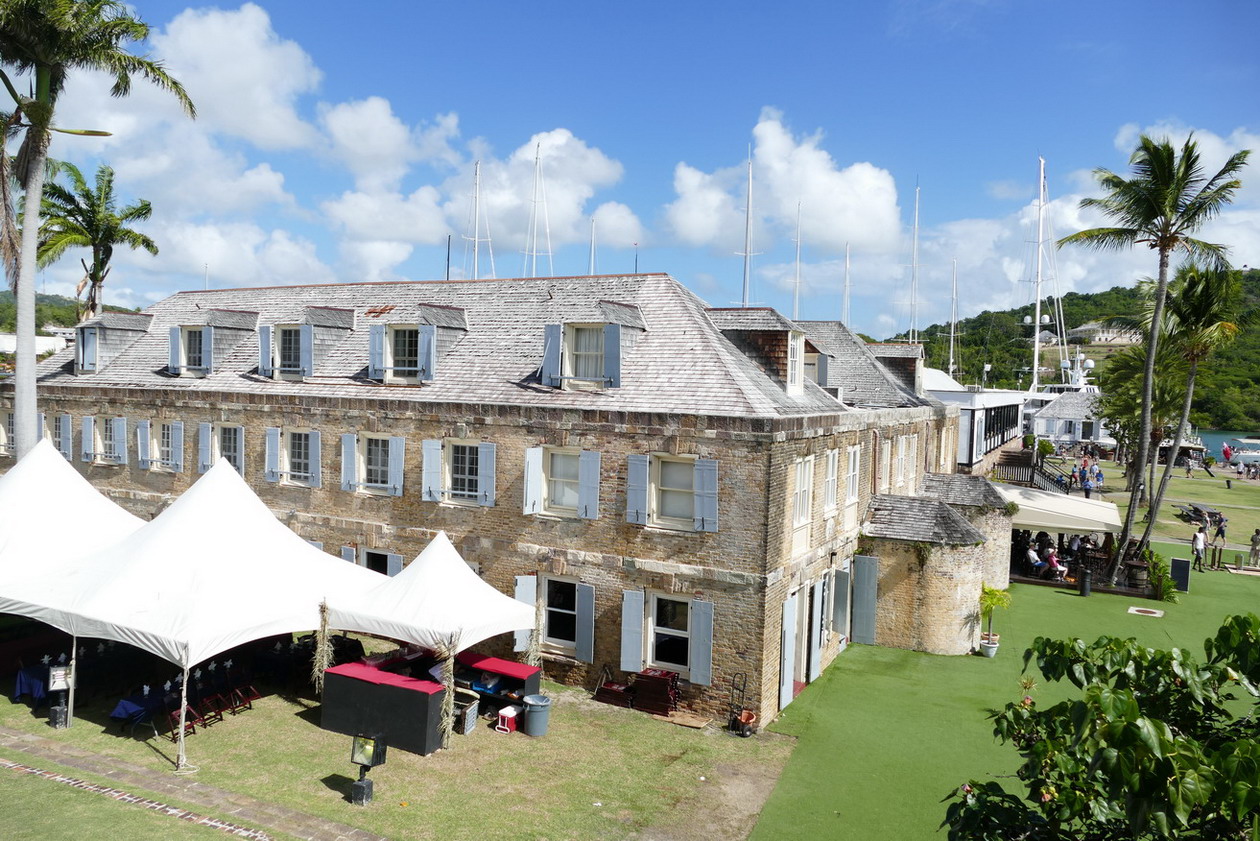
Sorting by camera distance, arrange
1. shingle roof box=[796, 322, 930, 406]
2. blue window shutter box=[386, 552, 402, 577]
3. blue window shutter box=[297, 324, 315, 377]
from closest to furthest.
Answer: blue window shutter box=[386, 552, 402, 577] < blue window shutter box=[297, 324, 315, 377] < shingle roof box=[796, 322, 930, 406]

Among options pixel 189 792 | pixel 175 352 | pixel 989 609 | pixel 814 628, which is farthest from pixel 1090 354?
pixel 189 792

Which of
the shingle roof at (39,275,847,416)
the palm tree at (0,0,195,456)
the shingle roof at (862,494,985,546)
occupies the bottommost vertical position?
the shingle roof at (862,494,985,546)

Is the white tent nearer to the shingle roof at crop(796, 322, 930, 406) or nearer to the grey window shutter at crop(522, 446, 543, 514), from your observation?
the grey window shutter at crop(522, 446, 543, 514)

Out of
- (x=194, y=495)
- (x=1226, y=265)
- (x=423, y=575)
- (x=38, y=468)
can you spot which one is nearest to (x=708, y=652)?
(x=423, y=575)

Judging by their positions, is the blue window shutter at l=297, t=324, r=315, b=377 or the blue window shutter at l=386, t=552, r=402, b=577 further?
the blue window shutter at l=297, t=324, r=315, b=377

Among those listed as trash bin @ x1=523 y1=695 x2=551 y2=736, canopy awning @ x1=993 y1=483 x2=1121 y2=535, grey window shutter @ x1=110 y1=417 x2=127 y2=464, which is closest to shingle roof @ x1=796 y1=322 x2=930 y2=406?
canopy awning @ x1=993 y1=483 x2=1121 y2=535

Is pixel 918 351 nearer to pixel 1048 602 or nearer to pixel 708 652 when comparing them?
pixel 1048 602

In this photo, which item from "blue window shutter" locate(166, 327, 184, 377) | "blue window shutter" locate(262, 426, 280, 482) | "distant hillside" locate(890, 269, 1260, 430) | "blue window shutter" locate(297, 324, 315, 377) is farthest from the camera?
"distant hillside" locate(890, 269, 1260, 430)

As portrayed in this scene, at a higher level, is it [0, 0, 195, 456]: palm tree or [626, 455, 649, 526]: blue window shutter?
[0, 0, 195, 456]: palm tree

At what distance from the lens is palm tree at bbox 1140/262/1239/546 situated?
2909cm

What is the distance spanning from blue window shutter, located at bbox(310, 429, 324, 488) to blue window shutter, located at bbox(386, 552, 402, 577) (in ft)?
9.54

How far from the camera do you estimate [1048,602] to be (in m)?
27.1

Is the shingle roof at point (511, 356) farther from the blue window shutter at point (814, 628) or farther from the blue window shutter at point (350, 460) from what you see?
the blue window shutter at point (814, 628)

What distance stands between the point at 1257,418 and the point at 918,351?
332 feet
